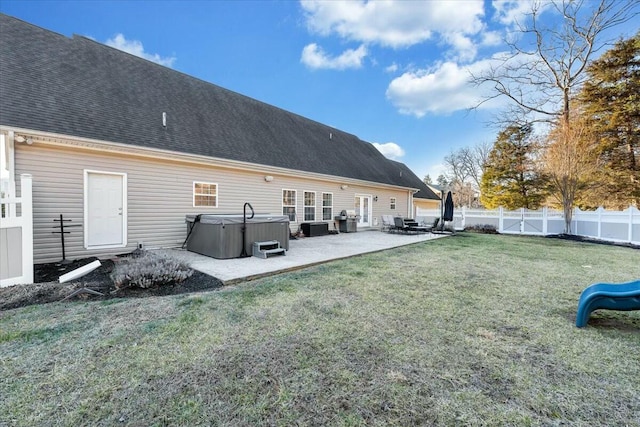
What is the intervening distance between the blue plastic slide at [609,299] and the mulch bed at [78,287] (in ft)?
16.4

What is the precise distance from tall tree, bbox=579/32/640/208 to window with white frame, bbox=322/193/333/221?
13583 mm

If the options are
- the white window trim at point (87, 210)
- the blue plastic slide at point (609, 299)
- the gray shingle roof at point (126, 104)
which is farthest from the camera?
the white window trim at point (87, 210)

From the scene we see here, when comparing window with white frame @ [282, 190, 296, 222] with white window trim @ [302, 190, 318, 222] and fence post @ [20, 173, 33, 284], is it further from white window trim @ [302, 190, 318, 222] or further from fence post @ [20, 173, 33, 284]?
fence post @ [20, 173, 33, 284]

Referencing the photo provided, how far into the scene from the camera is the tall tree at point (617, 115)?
13.9 m

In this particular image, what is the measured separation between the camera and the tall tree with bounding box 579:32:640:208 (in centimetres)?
1388

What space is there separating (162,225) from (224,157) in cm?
272

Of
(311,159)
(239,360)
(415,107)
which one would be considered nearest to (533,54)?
(415,107)

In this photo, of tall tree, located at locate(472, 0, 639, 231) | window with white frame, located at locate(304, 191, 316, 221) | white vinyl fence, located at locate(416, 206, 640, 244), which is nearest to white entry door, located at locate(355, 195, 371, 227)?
window with white frame, located at locate(304, 191, 316, 221)

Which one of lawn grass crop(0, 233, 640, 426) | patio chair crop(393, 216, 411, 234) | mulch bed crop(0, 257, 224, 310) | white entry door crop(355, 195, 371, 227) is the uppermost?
white entry door crop(355, 195, 371, 227)

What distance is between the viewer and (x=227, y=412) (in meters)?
1.78

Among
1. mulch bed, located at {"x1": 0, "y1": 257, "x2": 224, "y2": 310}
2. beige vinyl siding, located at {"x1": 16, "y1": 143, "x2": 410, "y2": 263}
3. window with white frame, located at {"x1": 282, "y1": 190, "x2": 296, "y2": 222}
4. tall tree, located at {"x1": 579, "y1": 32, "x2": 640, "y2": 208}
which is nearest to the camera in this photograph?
mulch bed, located at {"x1": 0, "y1": 257, "x2": 224, "y2": 310}

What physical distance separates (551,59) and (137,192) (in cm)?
2110

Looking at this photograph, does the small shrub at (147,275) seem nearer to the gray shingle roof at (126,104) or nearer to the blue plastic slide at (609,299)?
the gray shingle roof at (126,104)

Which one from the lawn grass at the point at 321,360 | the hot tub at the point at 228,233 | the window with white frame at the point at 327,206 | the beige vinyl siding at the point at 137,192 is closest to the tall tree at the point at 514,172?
the window with white frame at the point at 327,206
